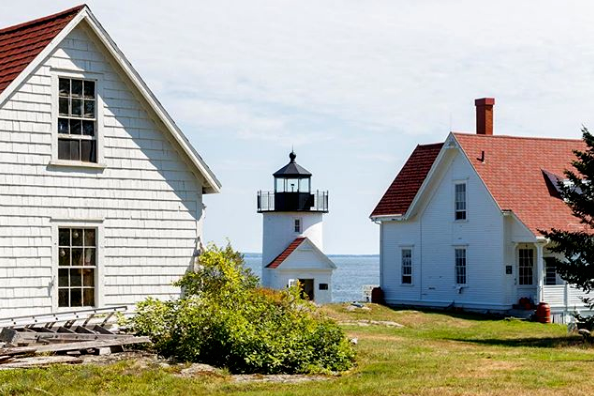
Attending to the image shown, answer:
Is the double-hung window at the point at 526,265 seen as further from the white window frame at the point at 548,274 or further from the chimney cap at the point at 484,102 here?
the chimney cap at the point at 484,102

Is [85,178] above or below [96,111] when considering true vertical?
below

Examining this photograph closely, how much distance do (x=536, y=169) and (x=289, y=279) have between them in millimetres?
22056

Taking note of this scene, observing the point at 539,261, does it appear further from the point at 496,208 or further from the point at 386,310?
the point at 386,310

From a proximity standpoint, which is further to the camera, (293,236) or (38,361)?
(293,236)

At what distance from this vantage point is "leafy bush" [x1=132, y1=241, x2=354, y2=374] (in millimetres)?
19312

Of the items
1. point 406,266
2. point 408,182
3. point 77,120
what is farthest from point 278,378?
point 408,182

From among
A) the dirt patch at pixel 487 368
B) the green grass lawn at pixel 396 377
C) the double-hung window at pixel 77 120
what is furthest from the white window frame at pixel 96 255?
the dirt patch at pixel 487 368

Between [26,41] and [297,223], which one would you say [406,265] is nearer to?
[297,223]

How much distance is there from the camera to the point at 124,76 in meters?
23.0

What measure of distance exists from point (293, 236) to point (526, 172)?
21.8 metres

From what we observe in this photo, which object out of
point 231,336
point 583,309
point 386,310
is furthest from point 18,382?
point 583,309

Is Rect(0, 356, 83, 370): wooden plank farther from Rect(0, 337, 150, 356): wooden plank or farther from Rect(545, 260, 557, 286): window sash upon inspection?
Rect(545, 260, 557, 286): window sash

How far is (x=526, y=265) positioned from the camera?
42.4 meters

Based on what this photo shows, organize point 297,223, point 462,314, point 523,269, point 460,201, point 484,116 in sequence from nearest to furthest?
point 462,314, point 523,269, point 460,201, point 484,116, point 297,223
